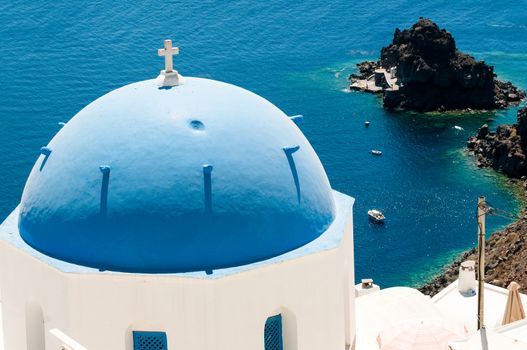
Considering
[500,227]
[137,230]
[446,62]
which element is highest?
[137,230]

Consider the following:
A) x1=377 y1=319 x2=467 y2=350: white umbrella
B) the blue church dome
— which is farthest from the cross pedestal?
x1=377 y1=319 x2=467 y2=350: white umbrella

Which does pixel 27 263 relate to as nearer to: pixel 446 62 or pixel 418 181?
pixel 418 181

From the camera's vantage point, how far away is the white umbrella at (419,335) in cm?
2420

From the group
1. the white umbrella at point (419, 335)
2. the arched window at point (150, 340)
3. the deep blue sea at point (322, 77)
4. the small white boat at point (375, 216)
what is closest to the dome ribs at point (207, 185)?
the arched window at point (150, 340)

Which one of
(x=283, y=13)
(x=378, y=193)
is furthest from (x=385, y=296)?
(x=283, y=13)

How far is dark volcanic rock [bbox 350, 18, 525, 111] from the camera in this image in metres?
98.8

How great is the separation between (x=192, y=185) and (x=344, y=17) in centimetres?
11023

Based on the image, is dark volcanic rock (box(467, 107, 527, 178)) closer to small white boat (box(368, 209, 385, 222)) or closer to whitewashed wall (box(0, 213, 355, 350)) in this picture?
small white boat (box(368, 209, 385, 222))

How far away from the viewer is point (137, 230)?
738 inches

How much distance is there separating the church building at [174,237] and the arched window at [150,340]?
0.03 metres

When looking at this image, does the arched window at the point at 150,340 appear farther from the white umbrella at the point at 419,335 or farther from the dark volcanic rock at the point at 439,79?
the dark volcanic rock at the point at 439,79

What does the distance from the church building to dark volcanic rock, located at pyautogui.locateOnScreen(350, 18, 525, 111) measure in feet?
262

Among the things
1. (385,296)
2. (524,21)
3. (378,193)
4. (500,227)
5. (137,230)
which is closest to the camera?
(137,230)

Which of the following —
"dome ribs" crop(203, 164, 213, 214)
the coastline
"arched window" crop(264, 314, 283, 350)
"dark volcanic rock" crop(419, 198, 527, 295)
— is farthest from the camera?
the coastline
